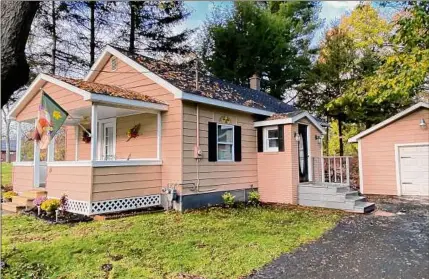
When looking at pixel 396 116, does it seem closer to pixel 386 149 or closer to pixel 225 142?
pixel 386 149

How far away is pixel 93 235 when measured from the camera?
228 inches

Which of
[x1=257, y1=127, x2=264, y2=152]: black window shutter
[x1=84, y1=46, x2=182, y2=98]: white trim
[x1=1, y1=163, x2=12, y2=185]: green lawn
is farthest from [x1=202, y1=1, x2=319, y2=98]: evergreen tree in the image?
[x1=1, y1=163, x2=12, y2=185]: green lawn

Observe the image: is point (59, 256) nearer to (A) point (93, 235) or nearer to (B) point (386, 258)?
(A) point (93, 235)

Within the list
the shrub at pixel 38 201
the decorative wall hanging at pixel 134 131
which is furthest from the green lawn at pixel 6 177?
the decorative wall hanging at pixel 134 131

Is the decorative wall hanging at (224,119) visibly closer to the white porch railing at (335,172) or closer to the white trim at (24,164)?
the white porch railing at (335,172)

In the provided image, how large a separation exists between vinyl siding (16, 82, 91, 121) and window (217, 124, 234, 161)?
3.88m

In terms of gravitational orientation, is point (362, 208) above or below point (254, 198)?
below

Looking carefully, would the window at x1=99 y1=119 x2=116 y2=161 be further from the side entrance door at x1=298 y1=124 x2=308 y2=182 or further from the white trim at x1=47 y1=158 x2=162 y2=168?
the side entrance door at x1=298 y1=124 x2=308 y2=182

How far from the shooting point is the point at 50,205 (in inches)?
301

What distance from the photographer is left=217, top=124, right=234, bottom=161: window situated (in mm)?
9822

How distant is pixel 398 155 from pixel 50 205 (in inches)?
474

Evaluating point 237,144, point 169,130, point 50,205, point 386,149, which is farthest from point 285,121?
point 50,205

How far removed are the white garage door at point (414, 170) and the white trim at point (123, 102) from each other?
9.45m

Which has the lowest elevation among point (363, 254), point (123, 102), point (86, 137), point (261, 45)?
point (363, 254)
